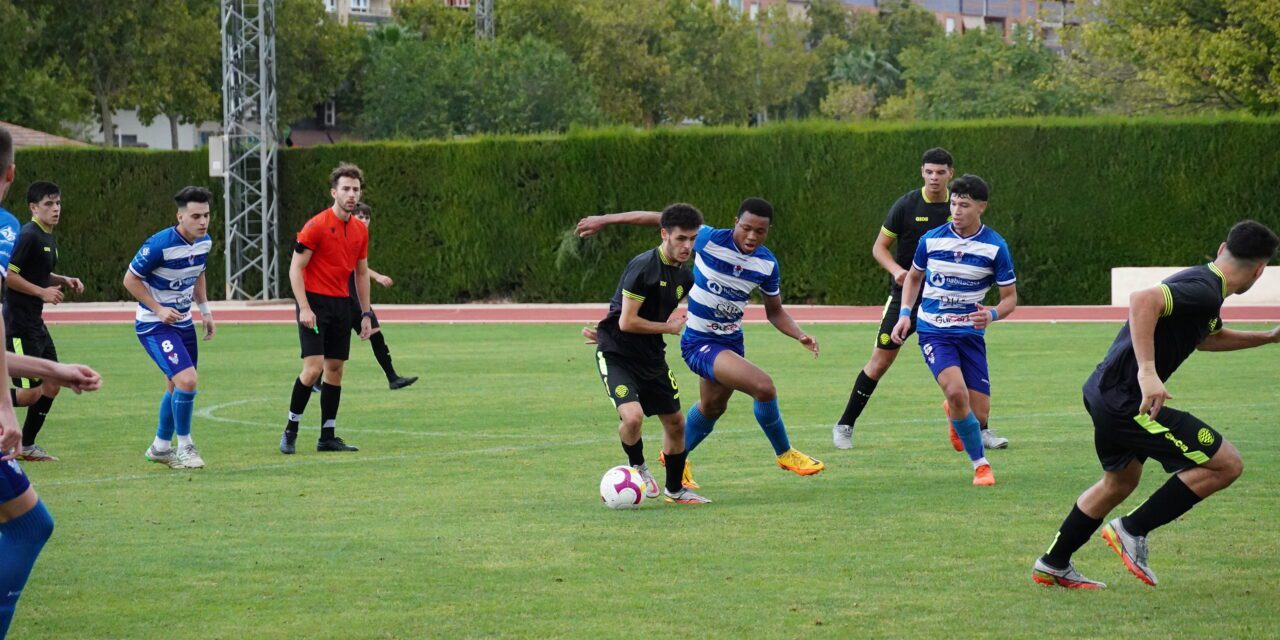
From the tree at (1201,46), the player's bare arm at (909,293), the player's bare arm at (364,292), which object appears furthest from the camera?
the tree at (1201,46)

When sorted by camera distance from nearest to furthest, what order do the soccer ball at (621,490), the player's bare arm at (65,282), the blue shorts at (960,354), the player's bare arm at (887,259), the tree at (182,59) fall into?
1. the soccer ball at (621,490)
2. the blue shorts at (960,354)
3. the player's bare arm at (887,259)
4. the player's bare arm at (65,282)
5. the tree at (182,59)

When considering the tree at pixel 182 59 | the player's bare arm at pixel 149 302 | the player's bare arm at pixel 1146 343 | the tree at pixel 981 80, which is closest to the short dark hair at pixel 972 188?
the player's bare arm at pixel 1146 343

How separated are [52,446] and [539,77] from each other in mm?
A: 44882

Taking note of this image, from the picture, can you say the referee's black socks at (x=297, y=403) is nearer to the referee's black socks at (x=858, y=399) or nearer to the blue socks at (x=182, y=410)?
the blue socks at (x=182, y=410)

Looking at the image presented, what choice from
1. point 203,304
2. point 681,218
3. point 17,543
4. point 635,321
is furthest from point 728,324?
point 17,543

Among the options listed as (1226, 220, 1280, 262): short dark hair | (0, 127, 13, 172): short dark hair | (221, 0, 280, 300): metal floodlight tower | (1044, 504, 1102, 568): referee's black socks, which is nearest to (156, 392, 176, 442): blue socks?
(0, 127, 13, 172): short dark hair

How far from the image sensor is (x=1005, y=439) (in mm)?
11617

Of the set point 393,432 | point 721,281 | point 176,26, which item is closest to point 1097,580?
point 721,281

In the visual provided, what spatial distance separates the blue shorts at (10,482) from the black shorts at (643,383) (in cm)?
435

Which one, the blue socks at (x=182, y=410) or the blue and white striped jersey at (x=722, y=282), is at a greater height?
the blue and white striped jersey at (x=722, y=282)

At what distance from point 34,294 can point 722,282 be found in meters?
5.32

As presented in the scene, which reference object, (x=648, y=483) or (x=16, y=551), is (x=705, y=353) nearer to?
(x=648, y=483)

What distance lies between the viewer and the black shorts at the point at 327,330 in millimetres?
12055

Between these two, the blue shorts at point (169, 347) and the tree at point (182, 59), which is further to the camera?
the tree at point (182, 59)
